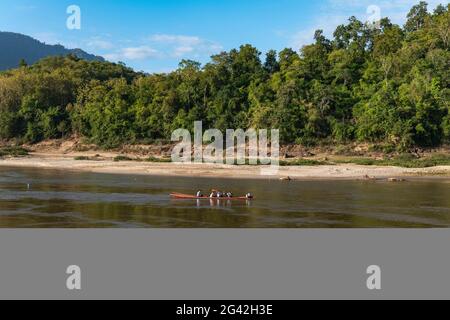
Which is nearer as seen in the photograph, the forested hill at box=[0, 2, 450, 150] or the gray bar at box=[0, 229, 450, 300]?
the gray bar at box=[0, 229, 450, 300]

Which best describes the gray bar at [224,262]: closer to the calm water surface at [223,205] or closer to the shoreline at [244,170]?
the calm water surface at [223,205]

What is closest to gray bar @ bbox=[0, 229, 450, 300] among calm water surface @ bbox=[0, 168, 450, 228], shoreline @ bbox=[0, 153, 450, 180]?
Answer: calm water surface @ bbox=[0, 168, 450, 228]

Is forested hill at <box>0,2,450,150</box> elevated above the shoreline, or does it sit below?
above

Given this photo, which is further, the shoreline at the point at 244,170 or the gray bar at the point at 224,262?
the shoreline at the point at 244,170

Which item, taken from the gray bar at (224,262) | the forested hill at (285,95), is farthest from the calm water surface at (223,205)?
the forested hill at (285,95)

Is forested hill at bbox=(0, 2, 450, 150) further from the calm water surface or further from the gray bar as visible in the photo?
the gray bar

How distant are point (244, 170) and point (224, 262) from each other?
3337 centimetres

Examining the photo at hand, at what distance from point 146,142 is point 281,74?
21.9 metres

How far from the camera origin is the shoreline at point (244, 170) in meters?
45.6

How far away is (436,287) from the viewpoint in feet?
46.1

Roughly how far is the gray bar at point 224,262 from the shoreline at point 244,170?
77.9 feet

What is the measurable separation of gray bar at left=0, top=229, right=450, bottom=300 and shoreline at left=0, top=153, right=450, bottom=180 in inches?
934

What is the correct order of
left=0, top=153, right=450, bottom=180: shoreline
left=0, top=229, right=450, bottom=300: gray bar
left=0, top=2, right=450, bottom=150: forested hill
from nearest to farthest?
left=0, top=229, right=450, bottom=300: gray bar, left=0, top=153, right=450, bottom=180: shoreline, left=0, top=2, right=450, bottom=150: forested hill

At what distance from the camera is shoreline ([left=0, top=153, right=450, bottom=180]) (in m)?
45.6
